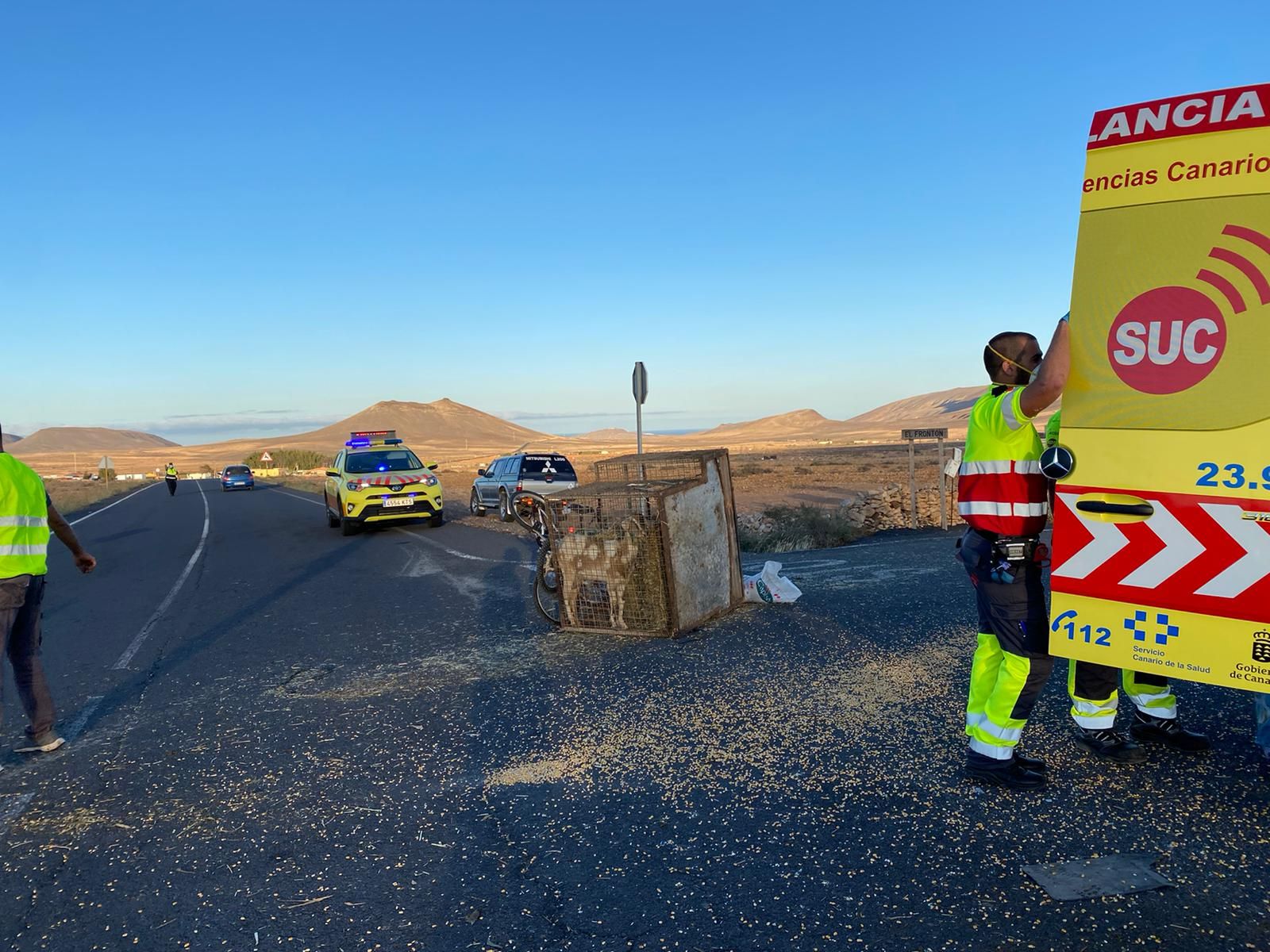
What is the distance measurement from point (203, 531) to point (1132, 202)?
795 inches

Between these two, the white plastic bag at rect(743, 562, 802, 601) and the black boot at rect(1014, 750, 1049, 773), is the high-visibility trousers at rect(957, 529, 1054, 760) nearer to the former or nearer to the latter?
the black boot at rect(1014, 750, 1049, 773)

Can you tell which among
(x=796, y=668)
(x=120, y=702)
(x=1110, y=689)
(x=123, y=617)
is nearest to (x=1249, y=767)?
(x=1110, y=689)

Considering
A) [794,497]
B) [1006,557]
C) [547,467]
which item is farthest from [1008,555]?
[794,497]

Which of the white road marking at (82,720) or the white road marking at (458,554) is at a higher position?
the white road marking at (82,720)

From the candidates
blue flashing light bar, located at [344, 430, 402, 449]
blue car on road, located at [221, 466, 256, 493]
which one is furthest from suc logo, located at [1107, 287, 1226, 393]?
blue car on road, located at [221, 466, 256, 493]

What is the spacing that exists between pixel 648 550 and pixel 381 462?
37.4 ft

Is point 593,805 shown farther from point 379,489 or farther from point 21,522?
point 379,489

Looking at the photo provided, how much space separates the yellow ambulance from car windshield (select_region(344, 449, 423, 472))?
14.9 meters

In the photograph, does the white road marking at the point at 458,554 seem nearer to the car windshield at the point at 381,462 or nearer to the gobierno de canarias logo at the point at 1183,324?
the car windshield at the point at 381,462

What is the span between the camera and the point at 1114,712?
3.97 metres

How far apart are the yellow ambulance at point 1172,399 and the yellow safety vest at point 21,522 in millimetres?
5356

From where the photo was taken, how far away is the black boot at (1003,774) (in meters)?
3.76

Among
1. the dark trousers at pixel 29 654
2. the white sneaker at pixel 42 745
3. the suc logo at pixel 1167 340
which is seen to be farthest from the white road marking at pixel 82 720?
the suc logo at pixel 1167 340

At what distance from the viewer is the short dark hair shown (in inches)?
152
